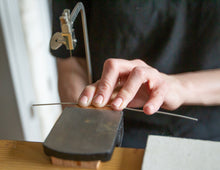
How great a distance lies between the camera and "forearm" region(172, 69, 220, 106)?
2.59ft

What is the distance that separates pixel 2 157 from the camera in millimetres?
437

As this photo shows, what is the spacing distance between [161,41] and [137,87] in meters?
0.34

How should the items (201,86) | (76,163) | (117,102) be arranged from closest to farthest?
(76,163)
(117,102)
(201,86)

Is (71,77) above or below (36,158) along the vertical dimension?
below

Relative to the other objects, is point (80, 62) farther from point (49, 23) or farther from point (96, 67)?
point (49, 23)

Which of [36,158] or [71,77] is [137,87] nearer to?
[36,158]

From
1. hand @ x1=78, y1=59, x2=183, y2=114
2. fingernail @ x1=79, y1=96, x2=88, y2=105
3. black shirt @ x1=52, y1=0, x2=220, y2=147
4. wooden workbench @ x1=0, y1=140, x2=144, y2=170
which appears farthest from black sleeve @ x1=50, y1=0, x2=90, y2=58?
wooden workbench @ x1=0, y1=140, x2=144, y2=170

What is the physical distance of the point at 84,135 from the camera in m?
0.44

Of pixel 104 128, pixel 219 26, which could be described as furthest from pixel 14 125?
pixel 219 26

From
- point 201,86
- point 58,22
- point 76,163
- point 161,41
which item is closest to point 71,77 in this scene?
point 58,22

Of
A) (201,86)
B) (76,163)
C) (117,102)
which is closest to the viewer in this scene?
(76,163)

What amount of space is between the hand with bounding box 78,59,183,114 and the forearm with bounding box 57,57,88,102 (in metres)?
0.29

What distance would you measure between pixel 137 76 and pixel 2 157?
1.17 feet

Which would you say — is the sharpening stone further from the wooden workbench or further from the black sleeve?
the black sleeve
